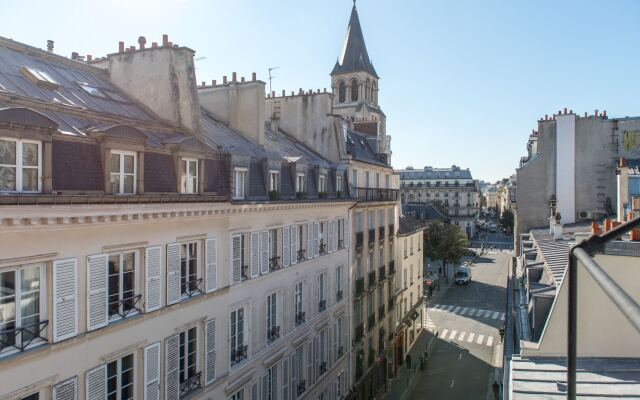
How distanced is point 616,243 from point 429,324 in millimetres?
34573

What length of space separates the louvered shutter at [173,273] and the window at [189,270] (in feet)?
0.98

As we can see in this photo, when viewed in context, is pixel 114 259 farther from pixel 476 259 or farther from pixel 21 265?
pixel 476 259

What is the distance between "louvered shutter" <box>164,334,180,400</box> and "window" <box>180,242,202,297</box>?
1.26 m

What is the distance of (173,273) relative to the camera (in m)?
13.0

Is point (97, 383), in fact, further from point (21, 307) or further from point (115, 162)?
point (115, 162)

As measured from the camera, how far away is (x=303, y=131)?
27984mm

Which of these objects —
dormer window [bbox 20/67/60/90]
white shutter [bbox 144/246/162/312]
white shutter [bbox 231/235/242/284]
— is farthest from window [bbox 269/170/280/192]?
dormer window [bbox 20/67/60/90]

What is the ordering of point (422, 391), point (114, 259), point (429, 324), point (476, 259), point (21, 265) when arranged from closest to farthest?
point (21, 265) < point (114, 259) < point (422, 391) < point (429, 324) < point (476, 259)

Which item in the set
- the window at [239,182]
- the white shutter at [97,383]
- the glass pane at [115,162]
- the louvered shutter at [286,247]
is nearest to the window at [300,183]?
the louvered shutter at [286,247]

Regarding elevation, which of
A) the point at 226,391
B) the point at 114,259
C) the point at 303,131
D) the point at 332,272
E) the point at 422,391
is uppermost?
the point at 303,131

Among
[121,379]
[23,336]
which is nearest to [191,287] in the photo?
[121,379]

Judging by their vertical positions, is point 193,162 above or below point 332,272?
above

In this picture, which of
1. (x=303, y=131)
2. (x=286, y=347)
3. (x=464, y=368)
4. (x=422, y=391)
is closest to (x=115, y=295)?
(x=286, y=347)

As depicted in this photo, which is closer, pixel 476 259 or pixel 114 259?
pixel 114 259
